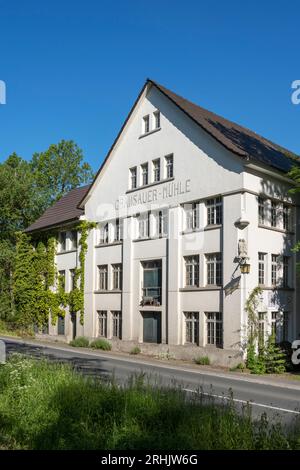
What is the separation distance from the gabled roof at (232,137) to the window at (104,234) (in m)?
3.74

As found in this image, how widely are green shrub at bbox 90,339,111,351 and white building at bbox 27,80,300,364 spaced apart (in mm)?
949

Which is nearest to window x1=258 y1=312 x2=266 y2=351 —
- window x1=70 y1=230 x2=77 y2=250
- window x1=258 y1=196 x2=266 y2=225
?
window x1=258 y1=196 x2=266 y2=225

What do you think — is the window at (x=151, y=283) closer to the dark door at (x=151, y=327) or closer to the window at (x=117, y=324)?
the dark door at (x=151, y=327)

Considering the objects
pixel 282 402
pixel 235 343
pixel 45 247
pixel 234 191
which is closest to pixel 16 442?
pixel 282 402

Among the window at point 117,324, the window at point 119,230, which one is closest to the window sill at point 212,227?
the window at point 119,230

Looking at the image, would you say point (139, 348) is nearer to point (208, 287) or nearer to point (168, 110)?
point (208, 287)

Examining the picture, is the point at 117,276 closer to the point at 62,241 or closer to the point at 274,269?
the point at 62,241

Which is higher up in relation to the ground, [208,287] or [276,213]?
[276,213]

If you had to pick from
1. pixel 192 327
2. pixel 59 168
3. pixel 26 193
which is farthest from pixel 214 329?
pixel 59 168

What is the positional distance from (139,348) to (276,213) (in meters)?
10.2

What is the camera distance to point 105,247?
3341cm

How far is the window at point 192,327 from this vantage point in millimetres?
26828

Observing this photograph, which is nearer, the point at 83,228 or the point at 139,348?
the point at 139,348

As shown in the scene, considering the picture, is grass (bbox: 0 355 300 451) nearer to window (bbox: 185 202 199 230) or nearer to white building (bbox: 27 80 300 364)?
white building (bbox: 27 80 300 364)
